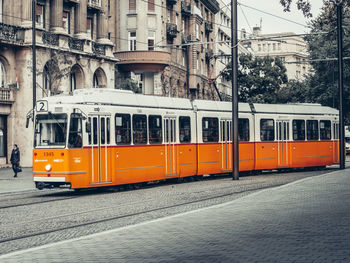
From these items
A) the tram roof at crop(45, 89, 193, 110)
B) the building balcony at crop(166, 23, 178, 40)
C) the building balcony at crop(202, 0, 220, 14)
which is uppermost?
the building balcony at crop(202, 0, 220, 14)

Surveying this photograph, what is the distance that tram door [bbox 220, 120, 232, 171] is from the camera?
26.2 meters

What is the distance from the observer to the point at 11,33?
1435 inches

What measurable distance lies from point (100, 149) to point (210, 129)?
7.00 meters

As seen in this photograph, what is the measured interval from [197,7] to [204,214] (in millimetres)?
→ 52821

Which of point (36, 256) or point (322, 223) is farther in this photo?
point (322, 223)

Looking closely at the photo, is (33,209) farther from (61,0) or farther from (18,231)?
(61,0)

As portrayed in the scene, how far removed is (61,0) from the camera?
131 feet

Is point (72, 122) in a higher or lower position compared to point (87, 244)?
higher

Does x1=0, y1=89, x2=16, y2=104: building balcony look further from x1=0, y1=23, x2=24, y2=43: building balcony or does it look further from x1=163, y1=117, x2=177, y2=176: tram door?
x1=163, y1=117, x2=177, y2=176: tram door

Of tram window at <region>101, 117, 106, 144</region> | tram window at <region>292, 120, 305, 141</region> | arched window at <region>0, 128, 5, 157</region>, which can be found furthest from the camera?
arched window at <region>0, 128, 5, 157</region>

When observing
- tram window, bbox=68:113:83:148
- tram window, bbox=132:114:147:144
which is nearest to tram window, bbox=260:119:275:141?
tram window, bbox=132:114:147:144

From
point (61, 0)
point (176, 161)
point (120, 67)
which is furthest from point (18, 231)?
point (120, 67)

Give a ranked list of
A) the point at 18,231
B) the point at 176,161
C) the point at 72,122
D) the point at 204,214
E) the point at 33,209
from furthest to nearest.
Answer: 1. the point at 176,161
2. the point at 72,122
3. the point at 33,209
4. the point at 204,214
5. the point at 18,231

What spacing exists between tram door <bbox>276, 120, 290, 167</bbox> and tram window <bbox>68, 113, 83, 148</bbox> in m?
12.4
